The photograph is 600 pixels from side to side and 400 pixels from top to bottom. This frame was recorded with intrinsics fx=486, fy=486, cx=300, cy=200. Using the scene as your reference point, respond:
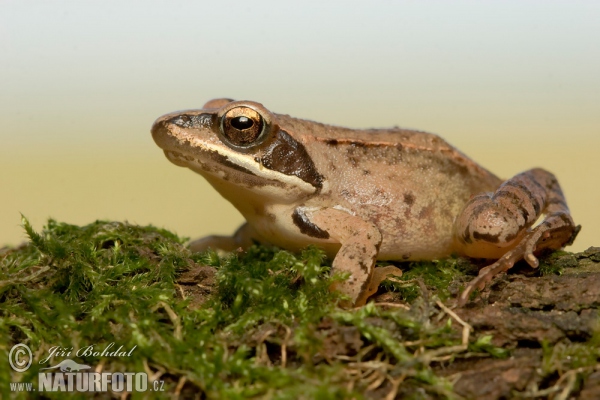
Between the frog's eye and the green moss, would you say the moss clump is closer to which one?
the green moss

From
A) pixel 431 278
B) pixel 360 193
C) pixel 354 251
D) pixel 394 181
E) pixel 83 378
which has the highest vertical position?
pixel 394 181

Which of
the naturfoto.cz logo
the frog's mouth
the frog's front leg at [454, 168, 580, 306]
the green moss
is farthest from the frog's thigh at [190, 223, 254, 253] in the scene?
the naturfoto.cz logo

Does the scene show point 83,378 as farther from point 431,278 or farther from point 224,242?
point 224,242

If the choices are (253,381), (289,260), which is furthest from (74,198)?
(253,381)

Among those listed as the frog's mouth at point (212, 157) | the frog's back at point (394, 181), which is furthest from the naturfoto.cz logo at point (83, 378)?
the frog's back at point (394, 181)

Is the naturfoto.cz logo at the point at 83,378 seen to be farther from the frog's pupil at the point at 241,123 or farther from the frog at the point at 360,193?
the frog's pupil at the point at 241,123

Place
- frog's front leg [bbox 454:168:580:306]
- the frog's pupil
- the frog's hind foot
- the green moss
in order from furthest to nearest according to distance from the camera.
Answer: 1. the frog's pupil
2. frog's front leg [bbox 454:168:580:306]
3. the frog's hind foot
4. the green moss

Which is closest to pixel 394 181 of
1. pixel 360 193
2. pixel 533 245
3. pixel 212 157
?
pixel 360 193
